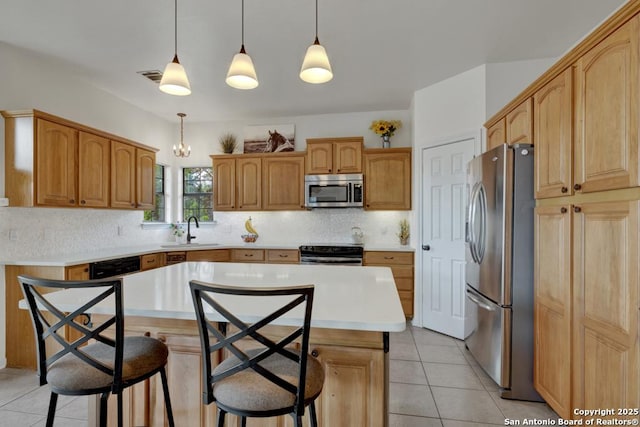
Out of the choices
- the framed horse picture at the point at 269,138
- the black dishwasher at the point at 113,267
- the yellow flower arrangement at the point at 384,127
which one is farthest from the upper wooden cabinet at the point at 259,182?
the black dishwasher at the point at 113,267

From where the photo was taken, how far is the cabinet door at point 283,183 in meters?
4.57

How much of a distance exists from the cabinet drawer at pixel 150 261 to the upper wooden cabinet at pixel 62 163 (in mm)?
683

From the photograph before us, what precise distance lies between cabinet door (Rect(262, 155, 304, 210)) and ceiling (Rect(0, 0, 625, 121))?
3.68 feet

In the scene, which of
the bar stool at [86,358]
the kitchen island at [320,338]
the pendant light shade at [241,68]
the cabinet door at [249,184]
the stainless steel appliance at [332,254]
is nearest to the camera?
the bar stool at [86,358]

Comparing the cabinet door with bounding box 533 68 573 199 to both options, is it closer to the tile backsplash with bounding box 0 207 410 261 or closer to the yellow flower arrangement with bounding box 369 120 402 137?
the yellow flower arrangement with bounding box 369 120 402 137

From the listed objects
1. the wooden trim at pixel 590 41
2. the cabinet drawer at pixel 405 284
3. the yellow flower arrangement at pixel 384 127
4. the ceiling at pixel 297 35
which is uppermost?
the ceiling at pixel 297 35

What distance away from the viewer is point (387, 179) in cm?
431

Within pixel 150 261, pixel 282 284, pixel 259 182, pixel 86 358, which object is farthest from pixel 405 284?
pixel 86 358

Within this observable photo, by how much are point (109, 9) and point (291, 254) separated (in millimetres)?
3092

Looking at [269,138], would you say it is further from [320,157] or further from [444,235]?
[444,235]

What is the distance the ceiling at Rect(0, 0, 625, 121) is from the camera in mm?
2340

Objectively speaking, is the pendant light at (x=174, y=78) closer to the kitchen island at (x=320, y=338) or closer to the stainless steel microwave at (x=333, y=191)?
the kitchen island at (x=320, y=338)

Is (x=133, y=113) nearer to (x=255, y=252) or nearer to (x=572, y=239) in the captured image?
(x=255, y=252)

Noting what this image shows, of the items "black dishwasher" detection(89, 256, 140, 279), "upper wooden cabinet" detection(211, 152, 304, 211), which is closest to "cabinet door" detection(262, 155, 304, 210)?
"upper wooden cabinet" detection(211, 152, 304, 211)
